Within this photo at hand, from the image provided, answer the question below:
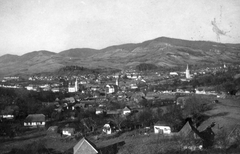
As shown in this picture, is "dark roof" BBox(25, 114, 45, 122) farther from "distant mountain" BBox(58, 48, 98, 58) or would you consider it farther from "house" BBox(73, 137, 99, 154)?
"distant mountain" BBox(58, 48, 98, 58)

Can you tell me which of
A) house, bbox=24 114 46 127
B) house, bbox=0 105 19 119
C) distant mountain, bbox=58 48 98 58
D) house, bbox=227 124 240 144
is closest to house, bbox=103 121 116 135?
house, bbox=24 114 46 127

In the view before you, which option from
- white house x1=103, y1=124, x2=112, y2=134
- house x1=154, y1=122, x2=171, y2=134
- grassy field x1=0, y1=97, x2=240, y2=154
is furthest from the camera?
white house x1=103, y1=124, x2=112, y2=134

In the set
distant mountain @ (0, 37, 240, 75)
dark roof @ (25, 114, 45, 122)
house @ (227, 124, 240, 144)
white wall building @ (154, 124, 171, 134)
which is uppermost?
distant mountain @ (0, 37, 240, 75)

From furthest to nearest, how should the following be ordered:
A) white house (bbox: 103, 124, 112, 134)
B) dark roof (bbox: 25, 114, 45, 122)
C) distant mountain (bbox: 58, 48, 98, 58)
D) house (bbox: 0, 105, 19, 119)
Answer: distant mountain (bbox: 58, 48, 98, 58) < house (bbox: 0, 105, 19, 119) < dark roof (bbox: 25, 114, 45, 122) < white house (bbox: 103, 124, 112, 134)

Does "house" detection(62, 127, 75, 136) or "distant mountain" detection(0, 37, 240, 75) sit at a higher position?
"distant mountain" detection(0, 37, 240, 75)

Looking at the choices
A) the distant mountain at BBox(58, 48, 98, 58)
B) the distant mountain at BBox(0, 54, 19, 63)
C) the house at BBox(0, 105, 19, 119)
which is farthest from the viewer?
the distant mountain at BBox(58, 48, 98, 58)

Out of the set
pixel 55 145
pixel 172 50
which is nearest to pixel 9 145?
pixel 55 145

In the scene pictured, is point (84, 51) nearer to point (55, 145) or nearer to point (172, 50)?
point (172, 50)

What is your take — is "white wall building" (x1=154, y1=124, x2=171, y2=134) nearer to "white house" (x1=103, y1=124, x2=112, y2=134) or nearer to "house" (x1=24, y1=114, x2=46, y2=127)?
"white house" (x1=103, y1=124, x2=112, y2=134)

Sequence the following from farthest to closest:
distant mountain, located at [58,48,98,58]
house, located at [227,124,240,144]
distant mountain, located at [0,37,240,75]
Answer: distant mountain, located at [58,48,98,58] → distant mountain, located at [0,37,240,75] → house, located at [227,124,240,144]

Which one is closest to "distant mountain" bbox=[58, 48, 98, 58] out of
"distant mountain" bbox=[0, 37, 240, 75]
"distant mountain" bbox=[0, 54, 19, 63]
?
"distant mountain" bbox=[0, 37, 240, 75]

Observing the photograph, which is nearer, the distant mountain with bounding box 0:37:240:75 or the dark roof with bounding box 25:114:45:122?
the dark roof with bounding box 25:114:45:122
